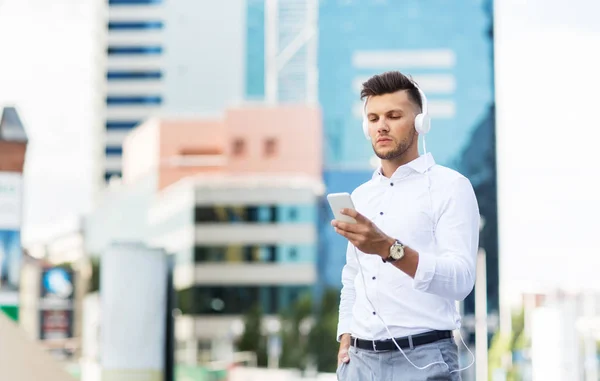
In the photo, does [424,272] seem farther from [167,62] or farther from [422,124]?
[167,62]

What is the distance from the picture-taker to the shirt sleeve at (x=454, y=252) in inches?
54.1

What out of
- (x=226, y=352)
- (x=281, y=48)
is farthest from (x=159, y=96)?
(x=226, y=352)

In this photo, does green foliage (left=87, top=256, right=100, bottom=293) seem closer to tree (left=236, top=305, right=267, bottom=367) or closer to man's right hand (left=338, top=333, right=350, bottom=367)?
tree (left=236, top=305, right=267, bottom=367)

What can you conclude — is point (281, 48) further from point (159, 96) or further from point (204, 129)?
point (204, 129)

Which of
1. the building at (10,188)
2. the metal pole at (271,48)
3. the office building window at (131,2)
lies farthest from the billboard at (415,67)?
the building at (10,188)

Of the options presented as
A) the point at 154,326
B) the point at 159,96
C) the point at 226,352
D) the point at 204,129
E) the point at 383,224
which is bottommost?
the point at 226,352

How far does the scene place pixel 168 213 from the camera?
49.9 metres

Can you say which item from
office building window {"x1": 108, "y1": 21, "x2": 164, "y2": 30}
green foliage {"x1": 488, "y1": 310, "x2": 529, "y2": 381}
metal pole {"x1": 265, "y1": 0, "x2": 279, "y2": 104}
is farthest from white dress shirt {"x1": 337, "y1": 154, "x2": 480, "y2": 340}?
office building window {"x1": 108, "y1": 21, "x2": 164, "y2": 30}

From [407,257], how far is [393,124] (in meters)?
0.28

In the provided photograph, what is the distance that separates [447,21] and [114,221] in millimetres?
24249

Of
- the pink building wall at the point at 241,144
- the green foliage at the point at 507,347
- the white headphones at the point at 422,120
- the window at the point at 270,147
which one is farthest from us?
the window at the point at 270,147

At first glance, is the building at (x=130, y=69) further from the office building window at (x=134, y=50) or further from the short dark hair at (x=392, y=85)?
the short dark hair at (x=392, y=85)

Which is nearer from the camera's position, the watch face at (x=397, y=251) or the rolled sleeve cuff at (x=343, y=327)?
the watch face at (x=397, y=251)

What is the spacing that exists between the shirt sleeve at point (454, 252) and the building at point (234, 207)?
4396 centimetres
